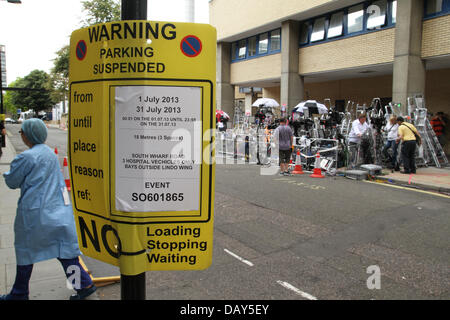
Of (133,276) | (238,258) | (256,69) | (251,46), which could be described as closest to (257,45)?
(251,46)

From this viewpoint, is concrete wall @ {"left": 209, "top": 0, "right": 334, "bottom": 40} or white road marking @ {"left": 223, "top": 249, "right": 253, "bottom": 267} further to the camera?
concrete wall @ {"left": 209, "top": 0, "right": 334, "bottom": 40}

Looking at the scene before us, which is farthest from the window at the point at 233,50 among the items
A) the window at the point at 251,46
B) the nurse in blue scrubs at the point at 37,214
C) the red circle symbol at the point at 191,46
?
the red circle symbol at the point at 191,46

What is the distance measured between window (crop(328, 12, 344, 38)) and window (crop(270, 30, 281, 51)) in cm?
422

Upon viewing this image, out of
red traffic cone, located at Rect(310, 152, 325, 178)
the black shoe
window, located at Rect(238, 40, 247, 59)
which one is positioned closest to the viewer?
the black shoe

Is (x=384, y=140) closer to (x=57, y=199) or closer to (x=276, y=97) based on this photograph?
(x=57, y=199)

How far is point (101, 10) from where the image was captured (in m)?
31.4

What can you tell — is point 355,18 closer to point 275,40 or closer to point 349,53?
point 349,53

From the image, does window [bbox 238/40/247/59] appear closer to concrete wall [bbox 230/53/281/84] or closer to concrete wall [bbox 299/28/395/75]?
concrete wall [bbox 230/53/281/84]

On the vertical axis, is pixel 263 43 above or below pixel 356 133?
above

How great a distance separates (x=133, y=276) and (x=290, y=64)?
20816 mm

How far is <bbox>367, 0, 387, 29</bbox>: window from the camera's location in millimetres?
16656

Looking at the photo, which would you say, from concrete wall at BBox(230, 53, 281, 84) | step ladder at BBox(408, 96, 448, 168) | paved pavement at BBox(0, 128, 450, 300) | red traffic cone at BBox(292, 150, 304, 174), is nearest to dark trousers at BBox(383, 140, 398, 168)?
step ladder at BBox(408, 96, 448, 168)

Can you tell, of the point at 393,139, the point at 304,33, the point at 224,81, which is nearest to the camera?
the point at 393,139

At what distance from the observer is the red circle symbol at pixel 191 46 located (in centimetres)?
178
